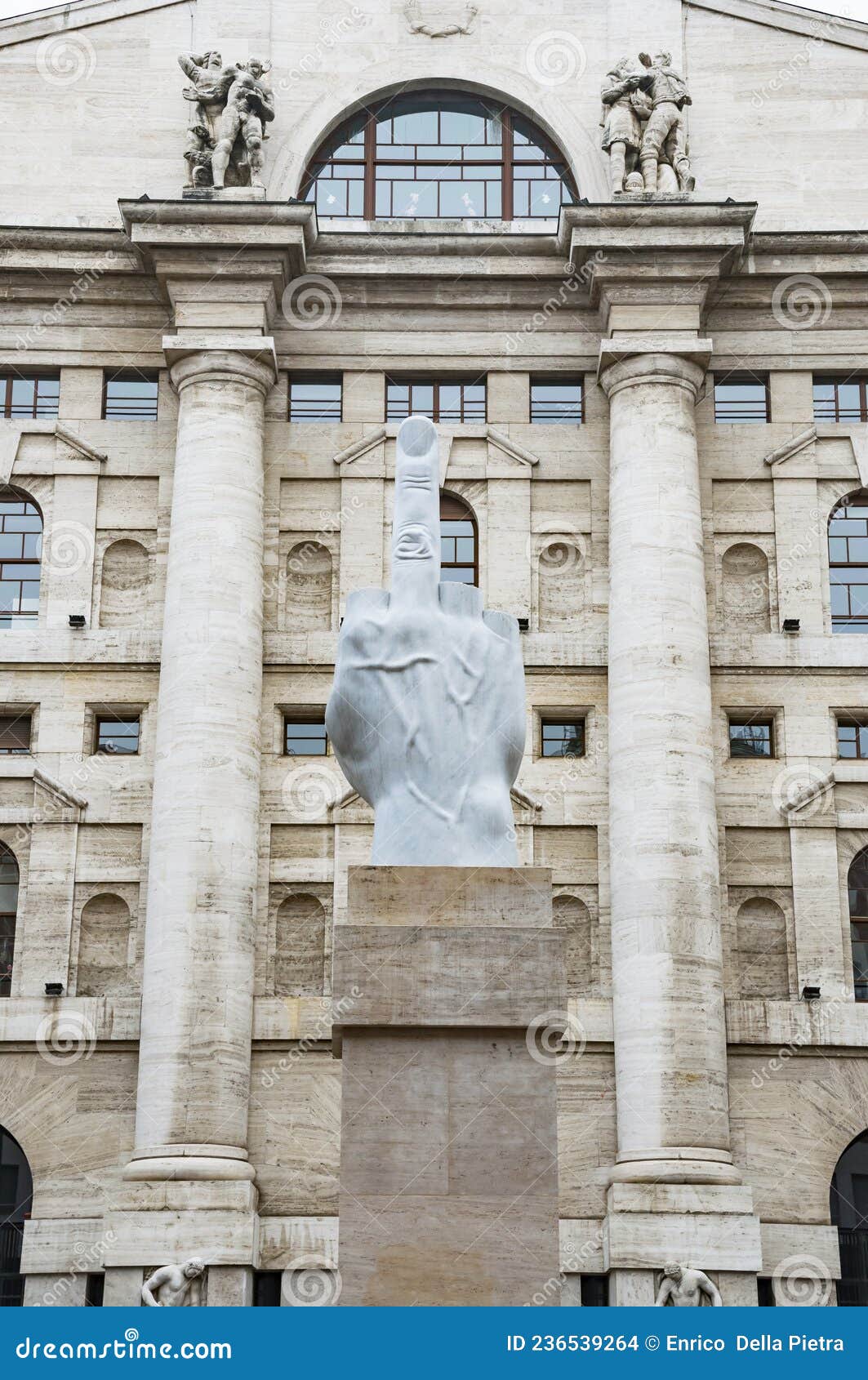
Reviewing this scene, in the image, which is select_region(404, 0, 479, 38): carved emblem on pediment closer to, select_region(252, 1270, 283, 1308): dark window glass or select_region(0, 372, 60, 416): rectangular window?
select_region(0, 372, 60, 416): rectangular window

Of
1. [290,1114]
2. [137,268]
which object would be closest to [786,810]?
[290,1114]

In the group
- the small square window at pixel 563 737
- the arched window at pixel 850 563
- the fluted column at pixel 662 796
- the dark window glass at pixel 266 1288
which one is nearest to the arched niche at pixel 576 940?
the fluted column at pixel 662 796

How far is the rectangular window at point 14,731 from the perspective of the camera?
35406mm

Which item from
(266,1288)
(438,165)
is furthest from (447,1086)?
(438,165)

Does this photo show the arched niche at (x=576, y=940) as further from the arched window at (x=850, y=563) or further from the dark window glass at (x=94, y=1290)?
the dark window glass at (x=94, y=1290)

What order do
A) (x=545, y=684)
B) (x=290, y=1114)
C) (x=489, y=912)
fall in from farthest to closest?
(x=545, y=684)
(x=290, y=1114)
(x=489, y=912)

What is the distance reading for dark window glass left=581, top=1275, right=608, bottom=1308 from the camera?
31.1 m

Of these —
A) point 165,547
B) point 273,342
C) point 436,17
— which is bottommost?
point 165,547

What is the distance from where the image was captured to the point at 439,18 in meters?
38.8

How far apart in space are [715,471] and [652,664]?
4542 mm

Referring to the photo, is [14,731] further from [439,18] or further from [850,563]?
[439,18]

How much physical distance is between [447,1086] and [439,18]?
2795cm

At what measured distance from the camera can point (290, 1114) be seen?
3256 centimetres

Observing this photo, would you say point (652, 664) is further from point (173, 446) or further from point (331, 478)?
point (173, 446)
